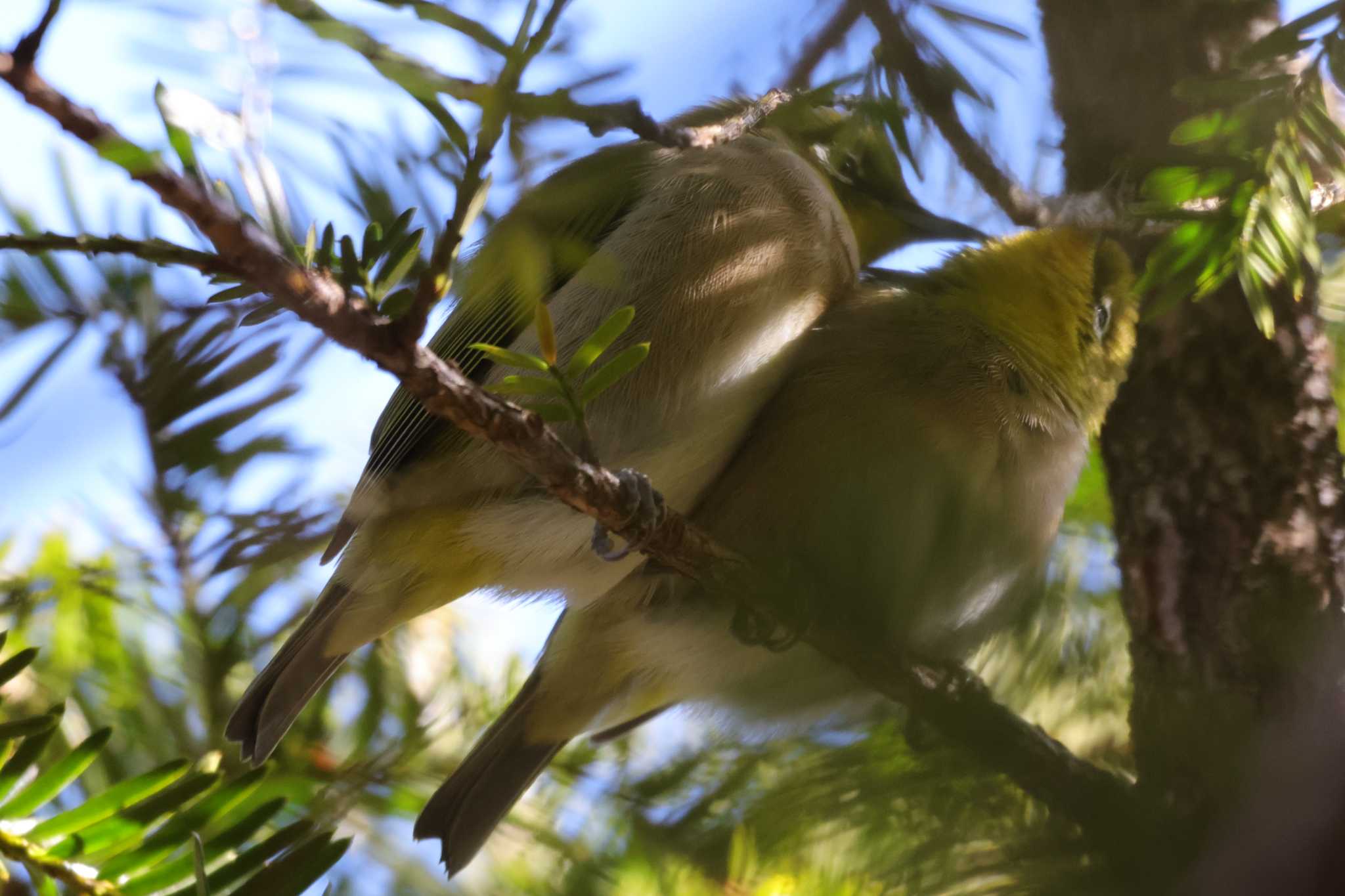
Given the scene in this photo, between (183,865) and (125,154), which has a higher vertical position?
(125,154)

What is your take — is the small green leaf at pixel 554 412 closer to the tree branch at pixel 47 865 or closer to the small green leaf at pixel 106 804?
the small green leaf at pixel 106 804

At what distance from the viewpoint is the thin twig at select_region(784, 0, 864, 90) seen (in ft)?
2.59

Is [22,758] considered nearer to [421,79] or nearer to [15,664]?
[15,664]

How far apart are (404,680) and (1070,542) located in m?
0.96

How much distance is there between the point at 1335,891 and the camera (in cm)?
71

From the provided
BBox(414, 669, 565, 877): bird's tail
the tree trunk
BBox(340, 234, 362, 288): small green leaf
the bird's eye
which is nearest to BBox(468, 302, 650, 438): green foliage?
BBox(340, 234, 362, 288): small green leaf

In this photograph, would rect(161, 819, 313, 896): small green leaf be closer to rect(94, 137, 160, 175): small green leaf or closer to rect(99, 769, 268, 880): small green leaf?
rect(99, 769, 268, 880): small green leaf

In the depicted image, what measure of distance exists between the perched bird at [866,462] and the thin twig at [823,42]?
1.53ft

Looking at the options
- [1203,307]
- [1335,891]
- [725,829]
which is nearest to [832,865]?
[725,829]

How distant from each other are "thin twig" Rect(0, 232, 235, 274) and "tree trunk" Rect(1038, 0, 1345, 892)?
0.85 metres

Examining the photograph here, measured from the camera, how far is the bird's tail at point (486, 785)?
1620mm

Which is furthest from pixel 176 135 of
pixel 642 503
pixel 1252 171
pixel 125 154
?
pixel 1252 171

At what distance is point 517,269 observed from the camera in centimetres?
61

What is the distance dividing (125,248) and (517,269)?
21 centimetres
